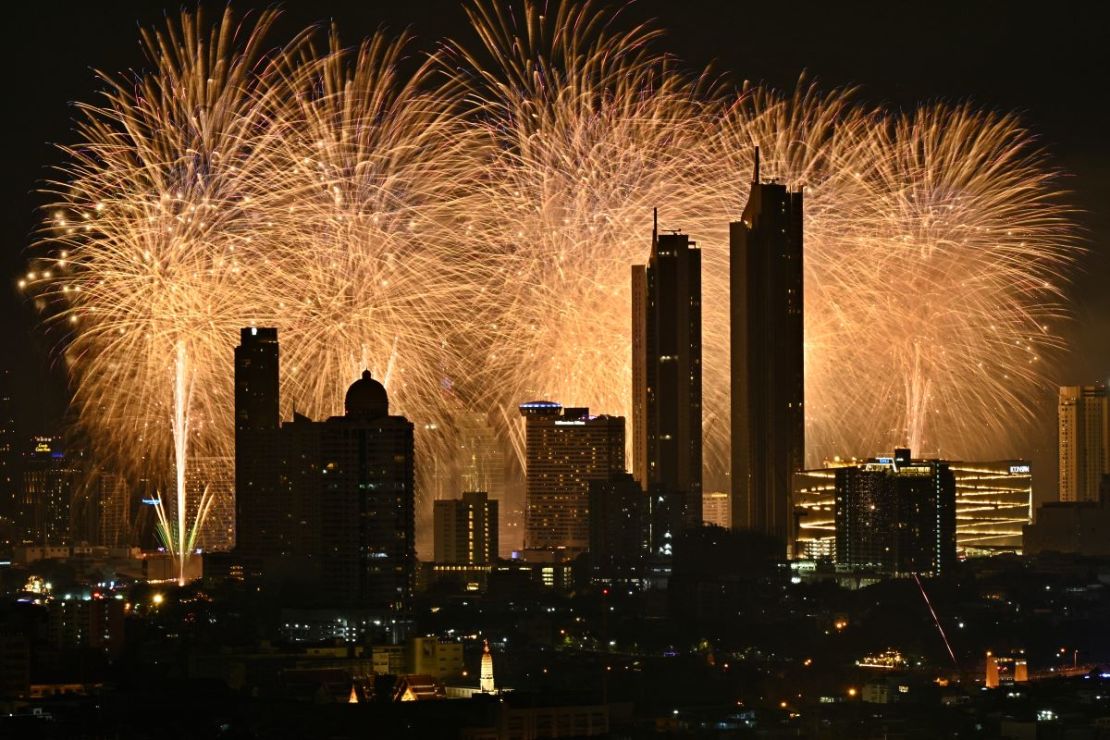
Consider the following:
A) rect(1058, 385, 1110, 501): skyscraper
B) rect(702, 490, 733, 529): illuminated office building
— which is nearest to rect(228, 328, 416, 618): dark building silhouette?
rect(702, 490, 733, 529): illuminated office building

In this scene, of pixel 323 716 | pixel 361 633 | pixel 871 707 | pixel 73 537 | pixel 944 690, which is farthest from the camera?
pixel 73 537

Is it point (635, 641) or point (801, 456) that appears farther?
point (801, 456)

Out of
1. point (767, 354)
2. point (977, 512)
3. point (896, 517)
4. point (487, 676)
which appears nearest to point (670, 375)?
point (767, 354)

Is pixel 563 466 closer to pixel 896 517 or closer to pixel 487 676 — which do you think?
pixel 896 517

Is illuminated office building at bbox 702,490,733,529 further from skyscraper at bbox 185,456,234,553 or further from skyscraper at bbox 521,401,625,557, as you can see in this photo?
skyscraper at bbox 185,456,234,553

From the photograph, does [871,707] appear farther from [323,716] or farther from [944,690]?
[323,716]

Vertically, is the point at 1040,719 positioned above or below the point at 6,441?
below

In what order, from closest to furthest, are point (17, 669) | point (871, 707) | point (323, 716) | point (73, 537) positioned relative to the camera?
point (323, 716)
point (17, 669)
point (871, 707)
point (73, 537)

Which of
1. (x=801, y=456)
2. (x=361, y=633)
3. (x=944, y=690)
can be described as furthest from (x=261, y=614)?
(x=801, y=456)
